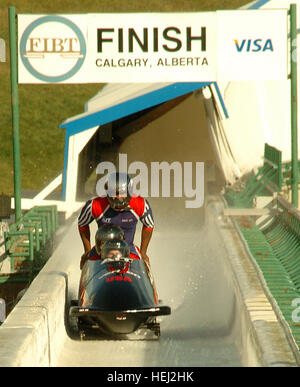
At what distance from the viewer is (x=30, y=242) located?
36.8ft

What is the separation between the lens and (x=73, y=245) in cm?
1136

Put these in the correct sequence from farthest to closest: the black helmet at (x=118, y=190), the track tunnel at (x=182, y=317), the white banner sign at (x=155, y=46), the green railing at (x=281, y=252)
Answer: the white banner sign at (x=155, y=46) → the green railing at (x=281, y=252) → the black helmet at (x=118, y=190) → the track tunnel at (x=182, y=317)

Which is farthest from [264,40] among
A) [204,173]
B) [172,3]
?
[172,3]

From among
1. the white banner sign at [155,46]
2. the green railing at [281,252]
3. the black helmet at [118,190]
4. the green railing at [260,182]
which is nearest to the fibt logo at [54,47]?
the white banner sign at [155,46]

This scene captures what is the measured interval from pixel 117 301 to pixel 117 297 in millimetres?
42

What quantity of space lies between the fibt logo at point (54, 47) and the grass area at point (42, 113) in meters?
13.7

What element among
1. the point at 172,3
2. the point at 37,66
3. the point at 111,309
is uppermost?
the point at 172,3

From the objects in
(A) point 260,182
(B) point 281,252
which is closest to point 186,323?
(B) point 281,252

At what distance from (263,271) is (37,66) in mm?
4967

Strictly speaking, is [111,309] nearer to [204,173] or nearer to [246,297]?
[246,297]

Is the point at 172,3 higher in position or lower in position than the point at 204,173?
higher

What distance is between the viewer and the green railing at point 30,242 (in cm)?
1147

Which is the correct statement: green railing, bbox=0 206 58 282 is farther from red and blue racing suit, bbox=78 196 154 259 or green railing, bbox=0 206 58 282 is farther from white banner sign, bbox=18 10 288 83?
red and blue racing suit, bbox=78 196 154 259

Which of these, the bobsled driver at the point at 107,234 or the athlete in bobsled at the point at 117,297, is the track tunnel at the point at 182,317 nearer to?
the athlete in bobsled at the point at 117,297
